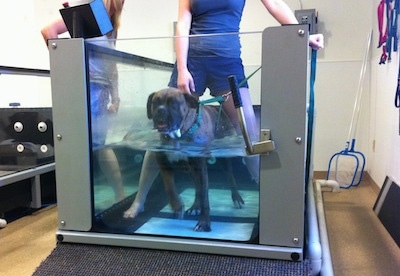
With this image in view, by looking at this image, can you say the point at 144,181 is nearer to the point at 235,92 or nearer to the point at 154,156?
the point at 154,156

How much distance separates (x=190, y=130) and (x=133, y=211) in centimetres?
42

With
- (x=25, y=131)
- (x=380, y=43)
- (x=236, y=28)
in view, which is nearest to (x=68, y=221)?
(x=236, y=28)

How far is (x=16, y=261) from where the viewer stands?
1688mm

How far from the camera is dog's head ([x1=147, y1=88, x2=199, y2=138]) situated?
4.53ft

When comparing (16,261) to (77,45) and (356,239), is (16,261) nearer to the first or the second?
(77,45)

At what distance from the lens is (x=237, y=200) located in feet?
4.62

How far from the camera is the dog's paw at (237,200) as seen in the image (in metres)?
1.39

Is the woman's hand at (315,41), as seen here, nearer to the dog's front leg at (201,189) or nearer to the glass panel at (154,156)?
the glass panel at (154,156)

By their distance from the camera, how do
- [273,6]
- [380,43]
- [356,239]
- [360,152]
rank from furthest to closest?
[360,152] < [380,43] < [356,239] < [273,6]

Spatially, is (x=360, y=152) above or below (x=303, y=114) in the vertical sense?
below

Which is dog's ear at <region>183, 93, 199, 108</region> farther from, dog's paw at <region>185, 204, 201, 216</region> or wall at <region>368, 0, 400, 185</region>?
wall at <region>368, 0, 400, 185</region>

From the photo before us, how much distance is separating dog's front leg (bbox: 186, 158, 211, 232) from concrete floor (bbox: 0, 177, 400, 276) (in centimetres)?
63

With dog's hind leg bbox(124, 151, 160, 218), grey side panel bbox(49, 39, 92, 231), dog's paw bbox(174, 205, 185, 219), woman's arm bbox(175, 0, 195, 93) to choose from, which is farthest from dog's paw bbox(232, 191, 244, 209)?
grey side panel bbox(49, 39, 92, 231)

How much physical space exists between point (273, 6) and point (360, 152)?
221 cm
